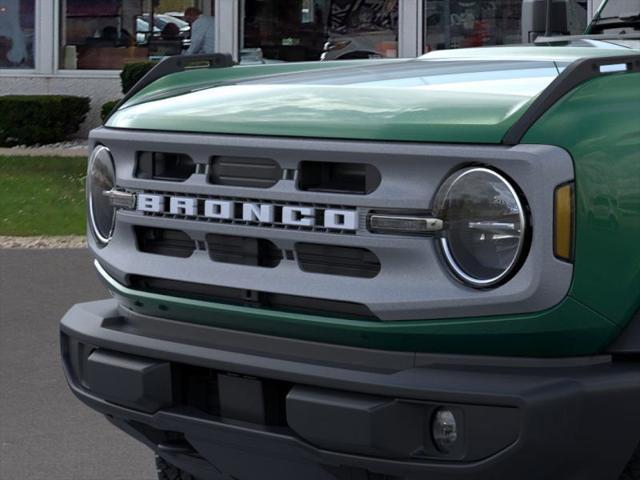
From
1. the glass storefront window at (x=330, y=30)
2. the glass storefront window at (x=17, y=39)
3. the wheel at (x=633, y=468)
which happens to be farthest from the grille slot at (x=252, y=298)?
the glass storefront window at (x=17, y=39)

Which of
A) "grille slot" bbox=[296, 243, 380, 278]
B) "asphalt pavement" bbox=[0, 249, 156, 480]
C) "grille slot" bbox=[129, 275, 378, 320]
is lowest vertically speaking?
"asphalt pavement" bbox=[0, 249, 156, 480]

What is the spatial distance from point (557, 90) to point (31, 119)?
17.2 meters

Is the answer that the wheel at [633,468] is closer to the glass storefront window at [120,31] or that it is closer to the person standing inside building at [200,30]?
the person standing inside building at [200,30]

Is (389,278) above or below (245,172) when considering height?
below

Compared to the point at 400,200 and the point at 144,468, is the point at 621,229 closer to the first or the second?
the point at 400,200

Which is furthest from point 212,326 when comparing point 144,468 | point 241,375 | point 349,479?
point 144,468

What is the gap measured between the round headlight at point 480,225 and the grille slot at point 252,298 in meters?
0.27

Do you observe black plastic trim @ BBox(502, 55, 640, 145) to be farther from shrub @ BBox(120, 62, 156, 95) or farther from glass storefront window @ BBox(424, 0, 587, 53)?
glass storefront window @ BBox(424, 0, 587, 53)

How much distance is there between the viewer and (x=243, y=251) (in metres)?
3.64

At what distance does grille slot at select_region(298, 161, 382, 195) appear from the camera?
11.0 ft

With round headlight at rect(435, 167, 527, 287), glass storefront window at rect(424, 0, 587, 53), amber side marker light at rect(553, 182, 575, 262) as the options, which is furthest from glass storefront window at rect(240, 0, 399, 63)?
amber side marker light at rect(553, 182, 575, 262)

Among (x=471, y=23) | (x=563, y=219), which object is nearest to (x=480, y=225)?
(x=563, y=219)

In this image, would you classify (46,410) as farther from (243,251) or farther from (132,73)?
(132,73)

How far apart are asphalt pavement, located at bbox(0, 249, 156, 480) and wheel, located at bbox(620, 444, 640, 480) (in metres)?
2.40
